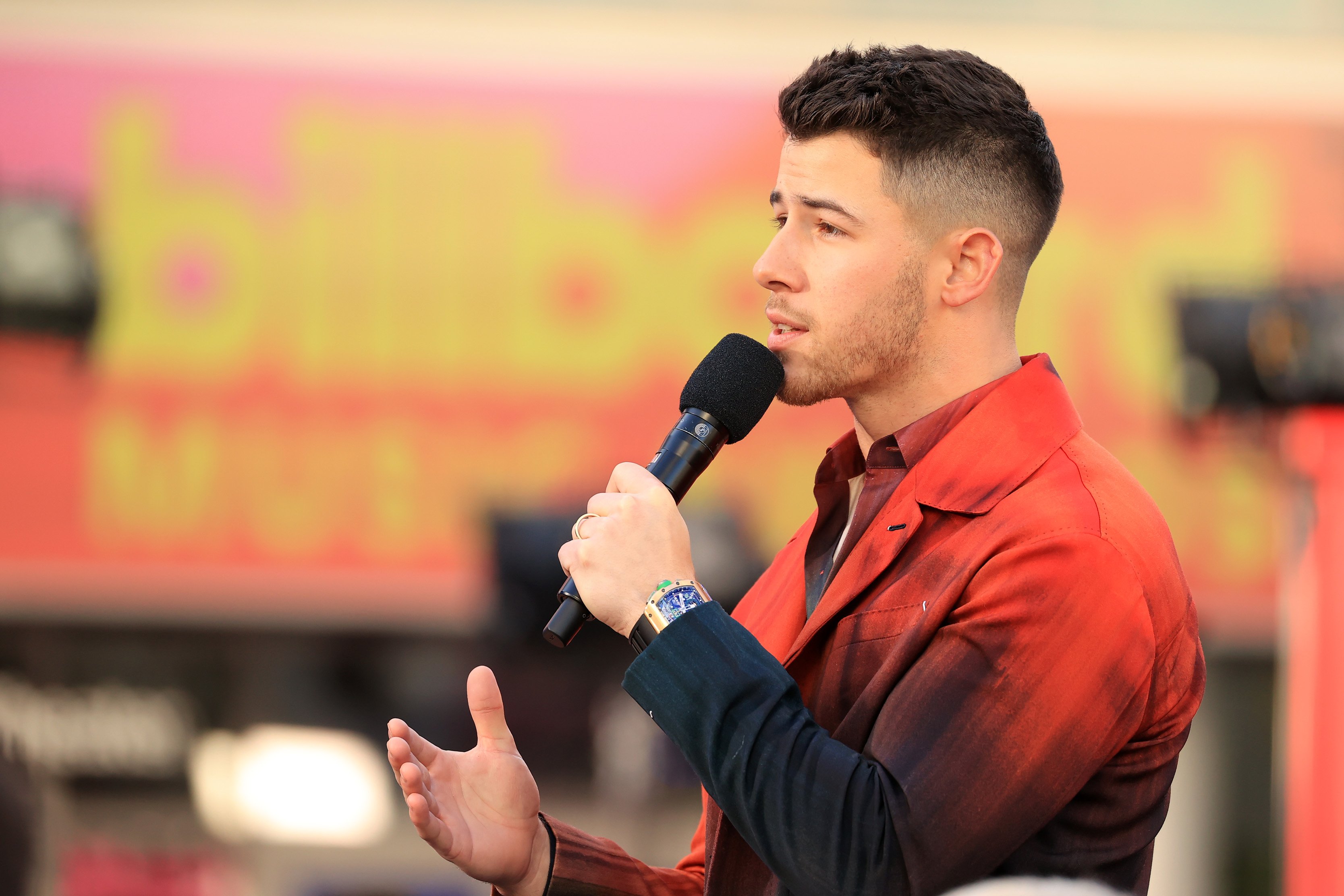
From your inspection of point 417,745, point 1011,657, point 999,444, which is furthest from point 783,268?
point 417,745

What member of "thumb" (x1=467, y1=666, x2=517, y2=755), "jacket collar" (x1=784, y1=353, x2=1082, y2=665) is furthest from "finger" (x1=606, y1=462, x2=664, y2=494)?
"thumb" (x1=467, y1=666, x2=517, y2=755)

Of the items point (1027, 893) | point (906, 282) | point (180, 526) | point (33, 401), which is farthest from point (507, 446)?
point (1027, 893)

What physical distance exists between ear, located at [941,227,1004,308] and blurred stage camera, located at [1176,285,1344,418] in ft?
12.0

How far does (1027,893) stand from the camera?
897 millimetres

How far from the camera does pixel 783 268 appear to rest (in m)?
Result: 1.69

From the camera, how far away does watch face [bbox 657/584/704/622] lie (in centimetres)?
142

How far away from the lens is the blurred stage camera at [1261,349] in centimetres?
484

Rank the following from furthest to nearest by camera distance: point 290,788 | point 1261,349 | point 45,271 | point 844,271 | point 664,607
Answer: point 290,788 < point 45,271 < point 1261,349 < point 844,271 < point 664,607

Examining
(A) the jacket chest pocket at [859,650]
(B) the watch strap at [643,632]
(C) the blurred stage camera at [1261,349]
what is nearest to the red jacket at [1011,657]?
(A) the jacket chest pocket at [859,650]

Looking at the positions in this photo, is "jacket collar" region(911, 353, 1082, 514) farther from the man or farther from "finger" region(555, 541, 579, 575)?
A: "finger" region(555, 541, 579, 575)

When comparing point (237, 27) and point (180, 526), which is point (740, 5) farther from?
point (180, 526)

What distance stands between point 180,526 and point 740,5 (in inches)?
142

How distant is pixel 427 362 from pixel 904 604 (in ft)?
16.8

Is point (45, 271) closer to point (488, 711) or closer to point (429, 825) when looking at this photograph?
point (488, 711)
